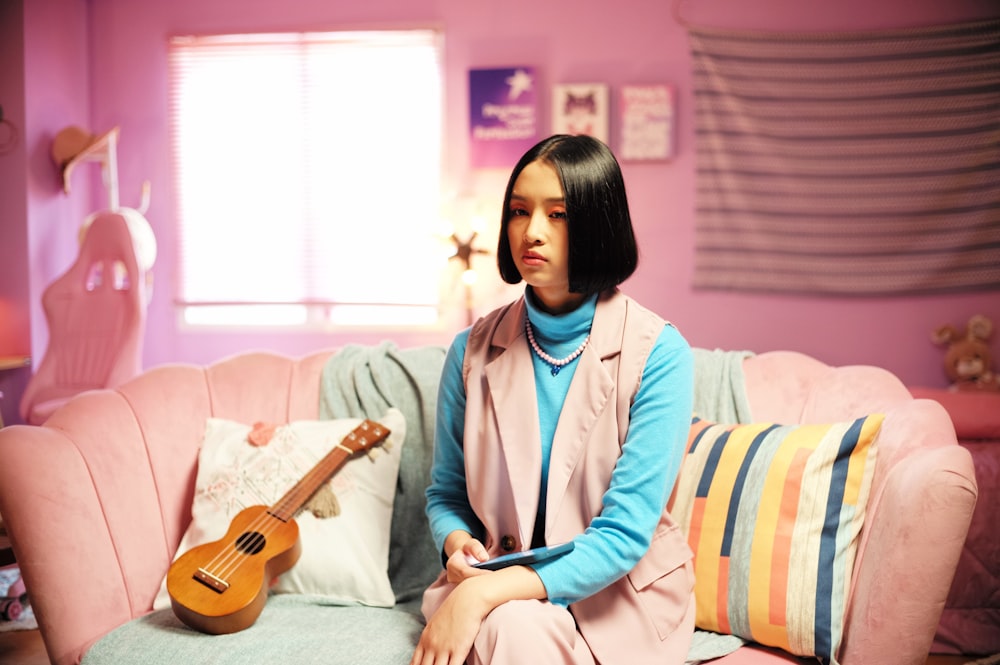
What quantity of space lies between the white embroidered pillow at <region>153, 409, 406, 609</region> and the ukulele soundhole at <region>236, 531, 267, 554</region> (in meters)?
0.09

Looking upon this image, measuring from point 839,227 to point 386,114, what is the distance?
2193 millimetres

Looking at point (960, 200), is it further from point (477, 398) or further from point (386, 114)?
point (477, 398)

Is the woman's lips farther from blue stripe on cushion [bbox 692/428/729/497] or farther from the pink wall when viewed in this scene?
the pink wall

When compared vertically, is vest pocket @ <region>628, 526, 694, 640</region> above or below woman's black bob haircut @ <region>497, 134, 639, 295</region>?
below

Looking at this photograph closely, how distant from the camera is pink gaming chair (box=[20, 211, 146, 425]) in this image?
3.57m

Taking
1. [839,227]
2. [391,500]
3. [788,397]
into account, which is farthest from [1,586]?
[839,227]

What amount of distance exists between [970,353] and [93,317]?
3.77 meters

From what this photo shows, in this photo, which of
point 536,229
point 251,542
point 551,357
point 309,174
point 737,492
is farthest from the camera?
point 309,174

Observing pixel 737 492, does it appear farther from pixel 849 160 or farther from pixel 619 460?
pixel 849 160

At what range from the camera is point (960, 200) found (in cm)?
357

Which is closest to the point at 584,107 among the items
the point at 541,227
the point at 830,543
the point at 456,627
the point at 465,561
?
the point at 541,227

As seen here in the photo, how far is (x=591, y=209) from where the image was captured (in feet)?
4.51

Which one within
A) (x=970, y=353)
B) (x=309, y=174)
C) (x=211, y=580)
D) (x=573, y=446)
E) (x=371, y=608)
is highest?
(x=309, y=174)

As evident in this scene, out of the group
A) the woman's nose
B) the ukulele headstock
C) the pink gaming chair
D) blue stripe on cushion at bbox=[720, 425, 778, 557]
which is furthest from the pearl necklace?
the pink gaming chair
